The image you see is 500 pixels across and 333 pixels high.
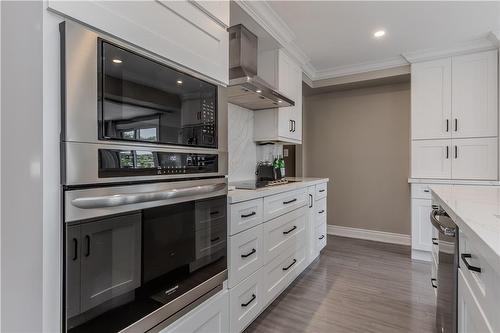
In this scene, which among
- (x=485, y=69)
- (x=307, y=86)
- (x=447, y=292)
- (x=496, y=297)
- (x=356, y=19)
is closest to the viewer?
(x=496, y=297)

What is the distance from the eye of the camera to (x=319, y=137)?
441cm

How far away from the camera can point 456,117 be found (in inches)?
120

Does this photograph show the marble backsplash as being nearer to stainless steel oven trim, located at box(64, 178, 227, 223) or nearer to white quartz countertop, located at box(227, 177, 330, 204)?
white quartz countertop, located at box(227, 177, 330, 204)

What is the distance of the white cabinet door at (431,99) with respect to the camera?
3.09 meters

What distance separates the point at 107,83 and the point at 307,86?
11.5 feet

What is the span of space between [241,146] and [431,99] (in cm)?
238

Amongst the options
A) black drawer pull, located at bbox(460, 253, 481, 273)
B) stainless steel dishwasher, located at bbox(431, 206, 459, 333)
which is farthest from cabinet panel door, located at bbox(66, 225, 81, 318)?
stainless steel dishwasher, located at bbox(431, 206, 459, 333)

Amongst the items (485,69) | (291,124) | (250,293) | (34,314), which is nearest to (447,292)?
(250,293)

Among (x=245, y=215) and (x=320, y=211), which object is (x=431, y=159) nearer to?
(x=320, y=211)

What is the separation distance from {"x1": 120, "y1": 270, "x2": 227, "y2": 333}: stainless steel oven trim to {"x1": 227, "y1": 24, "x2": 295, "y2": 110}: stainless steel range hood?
137 cm

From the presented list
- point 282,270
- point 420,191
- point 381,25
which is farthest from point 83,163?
point 420,191

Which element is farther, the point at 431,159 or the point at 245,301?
the point at 431,159

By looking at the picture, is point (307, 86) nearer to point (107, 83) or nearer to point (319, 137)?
point (319, 137)

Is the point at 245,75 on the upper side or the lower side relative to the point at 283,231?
upper
